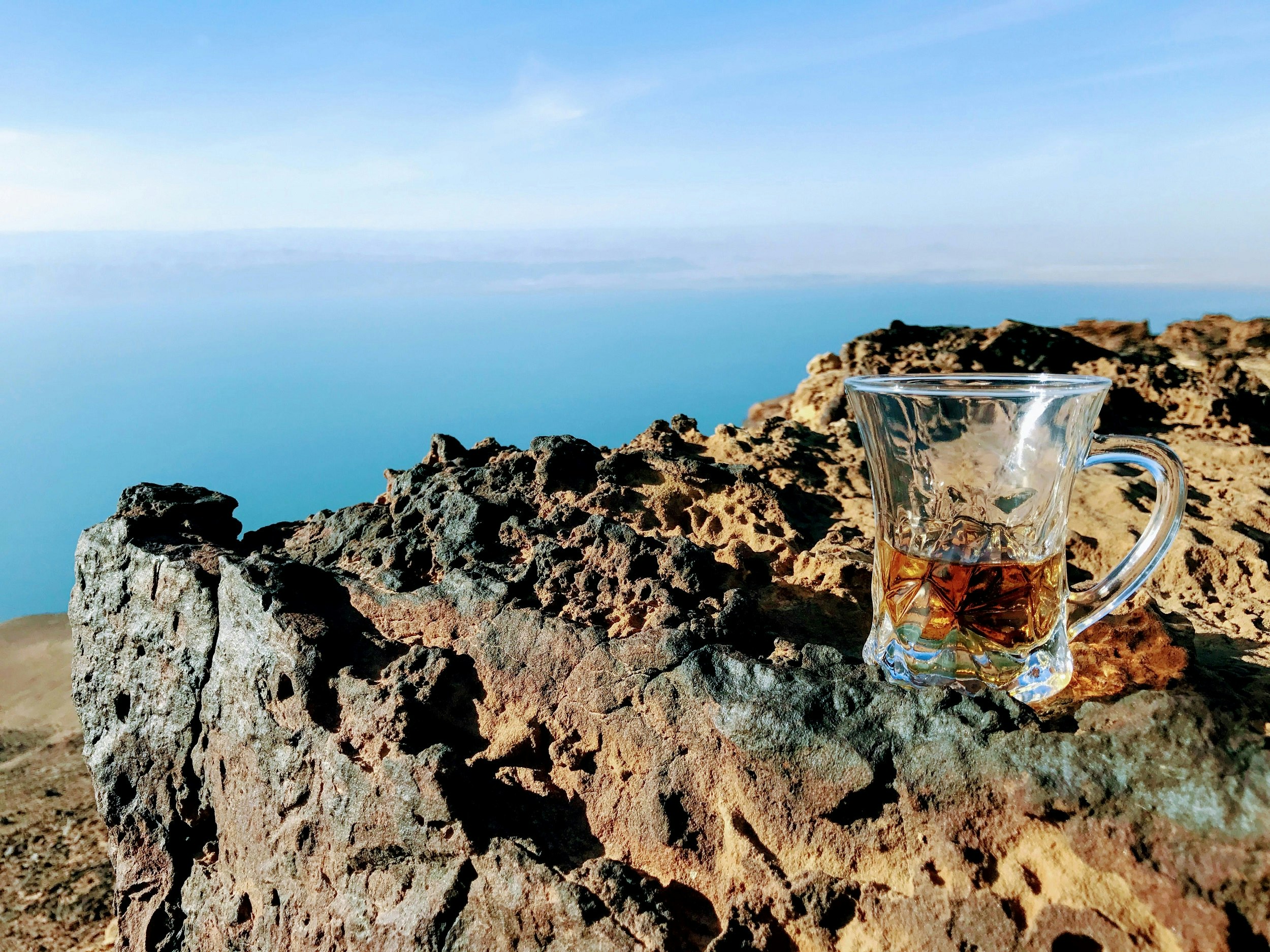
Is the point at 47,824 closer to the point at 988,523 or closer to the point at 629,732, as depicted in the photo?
the point at 629,732

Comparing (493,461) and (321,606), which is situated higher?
(493,461)

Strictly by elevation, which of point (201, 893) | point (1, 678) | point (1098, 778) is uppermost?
point (1098, 778)

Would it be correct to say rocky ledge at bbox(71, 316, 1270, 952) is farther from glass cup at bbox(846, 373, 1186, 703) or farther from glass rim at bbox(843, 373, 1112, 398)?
glass rim at bbox(843, 373, 1112, 398)

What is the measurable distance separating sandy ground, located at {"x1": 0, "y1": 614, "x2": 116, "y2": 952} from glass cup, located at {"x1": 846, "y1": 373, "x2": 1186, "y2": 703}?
11.3 feet

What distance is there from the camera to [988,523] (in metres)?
1.96

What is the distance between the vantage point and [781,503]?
9.36 feet

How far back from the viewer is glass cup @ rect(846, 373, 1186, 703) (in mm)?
1815

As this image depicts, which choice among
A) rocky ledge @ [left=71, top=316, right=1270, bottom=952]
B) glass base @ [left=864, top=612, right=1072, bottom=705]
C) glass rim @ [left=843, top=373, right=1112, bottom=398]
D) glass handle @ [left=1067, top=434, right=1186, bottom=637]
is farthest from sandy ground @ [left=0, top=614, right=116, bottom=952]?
Answer: glass handle @ [left=1067, top=434, right=1186, bottom=637]

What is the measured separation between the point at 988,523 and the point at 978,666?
0.31m

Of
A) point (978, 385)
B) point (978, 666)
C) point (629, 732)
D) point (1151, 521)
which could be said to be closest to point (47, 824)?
point (629, 732)

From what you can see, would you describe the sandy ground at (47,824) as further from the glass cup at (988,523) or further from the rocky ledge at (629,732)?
the glass cup at (988,523)

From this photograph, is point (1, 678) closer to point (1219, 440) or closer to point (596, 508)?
point (596, 508)

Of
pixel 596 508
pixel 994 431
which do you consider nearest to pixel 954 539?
pixel 994 431

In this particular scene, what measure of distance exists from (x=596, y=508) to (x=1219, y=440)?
3.23 metres
